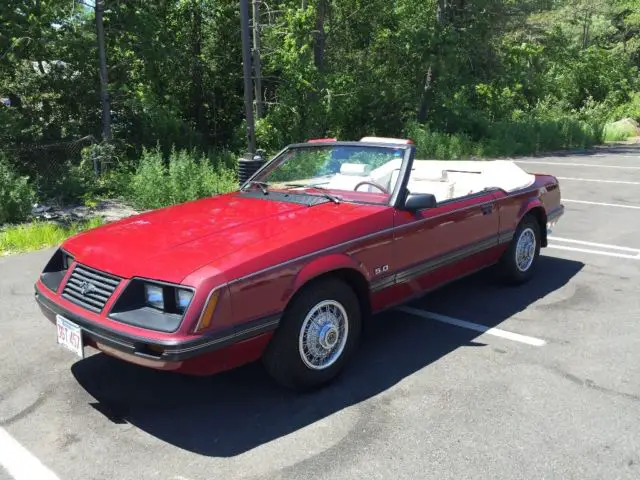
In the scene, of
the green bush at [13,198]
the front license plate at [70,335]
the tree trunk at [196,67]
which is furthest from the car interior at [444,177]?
the tree trunk at [196,67]

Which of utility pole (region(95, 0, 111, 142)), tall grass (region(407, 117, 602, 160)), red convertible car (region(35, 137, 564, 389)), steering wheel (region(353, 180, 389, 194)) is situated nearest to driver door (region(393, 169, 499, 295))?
red convertible car (region(35, 137, 564, 389))

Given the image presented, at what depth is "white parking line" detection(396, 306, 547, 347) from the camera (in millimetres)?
4535

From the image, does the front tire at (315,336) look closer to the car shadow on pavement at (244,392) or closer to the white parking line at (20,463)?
the car shadow on pavement at (244,392)

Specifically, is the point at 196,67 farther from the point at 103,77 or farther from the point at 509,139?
the point at 509,139

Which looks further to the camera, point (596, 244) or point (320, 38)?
point (320, 38)

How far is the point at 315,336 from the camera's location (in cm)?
365

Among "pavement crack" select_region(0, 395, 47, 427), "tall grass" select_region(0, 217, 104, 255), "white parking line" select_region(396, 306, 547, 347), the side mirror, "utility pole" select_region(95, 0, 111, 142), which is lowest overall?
"pavement crack" select_region(0, 395, 47, 427)

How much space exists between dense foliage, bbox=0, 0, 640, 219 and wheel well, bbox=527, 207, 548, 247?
6049 millimetres

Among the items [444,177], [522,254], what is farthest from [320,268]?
[522,254]

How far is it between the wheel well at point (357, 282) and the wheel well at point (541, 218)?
104 inches

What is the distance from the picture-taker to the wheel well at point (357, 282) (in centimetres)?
378

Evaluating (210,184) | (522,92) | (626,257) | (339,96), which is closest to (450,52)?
(339,96)

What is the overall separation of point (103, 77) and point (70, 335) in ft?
34.5

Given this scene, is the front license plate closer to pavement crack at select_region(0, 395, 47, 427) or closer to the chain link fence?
Answer: pavement crack at select_region(0, 395, 47, 427)
